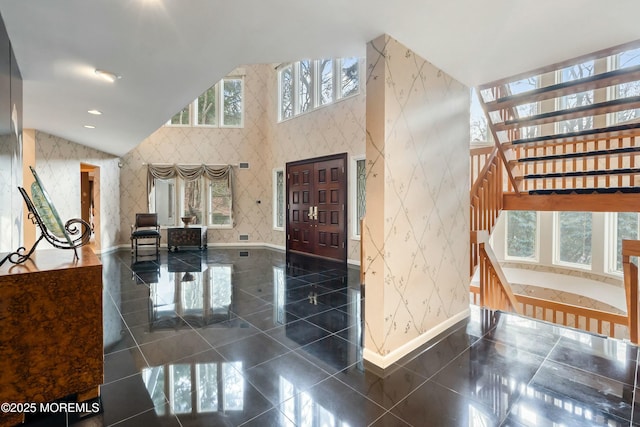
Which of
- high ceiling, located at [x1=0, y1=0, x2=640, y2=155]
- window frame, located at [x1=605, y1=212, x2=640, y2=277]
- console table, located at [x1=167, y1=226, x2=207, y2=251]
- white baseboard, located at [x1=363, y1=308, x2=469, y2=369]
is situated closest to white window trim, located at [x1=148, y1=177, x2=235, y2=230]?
console table, located at [x1=167, y1=226, x2=207, y2=251]

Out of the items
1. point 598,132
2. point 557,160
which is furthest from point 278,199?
point 598,132

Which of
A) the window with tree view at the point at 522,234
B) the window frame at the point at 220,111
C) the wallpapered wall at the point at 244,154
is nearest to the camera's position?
the window with tree view at the point at 522,234

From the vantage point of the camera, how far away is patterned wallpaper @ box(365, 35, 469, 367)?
6.84ft

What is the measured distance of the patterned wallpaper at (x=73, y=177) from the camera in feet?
17.1

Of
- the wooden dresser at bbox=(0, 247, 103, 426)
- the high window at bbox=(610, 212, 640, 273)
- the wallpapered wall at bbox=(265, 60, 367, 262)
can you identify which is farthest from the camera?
the wallpapered wall at bbox=(265, 60, 367, 262)

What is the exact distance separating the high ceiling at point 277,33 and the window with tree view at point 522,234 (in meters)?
4.50

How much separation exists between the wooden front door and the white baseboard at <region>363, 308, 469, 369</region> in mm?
3124

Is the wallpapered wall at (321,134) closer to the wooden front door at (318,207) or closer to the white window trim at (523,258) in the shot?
A: the wooden front door at (318,207)

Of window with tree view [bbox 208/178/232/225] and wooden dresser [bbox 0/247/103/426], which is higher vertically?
window with tree view [bbox 208/178/232/225]

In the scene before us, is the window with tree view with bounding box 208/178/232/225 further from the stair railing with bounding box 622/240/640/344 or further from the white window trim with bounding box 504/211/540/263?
the stair railing with bounding box 622/240/640/344

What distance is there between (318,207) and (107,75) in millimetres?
4154

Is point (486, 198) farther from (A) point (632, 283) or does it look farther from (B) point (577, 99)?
(B) point (577, 99)

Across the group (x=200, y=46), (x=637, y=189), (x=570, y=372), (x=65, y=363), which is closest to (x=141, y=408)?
(x=65, y=363)

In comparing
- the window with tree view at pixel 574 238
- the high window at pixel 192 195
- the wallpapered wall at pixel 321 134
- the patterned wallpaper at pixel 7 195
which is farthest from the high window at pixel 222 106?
the window with tree view at pixel 574 238
